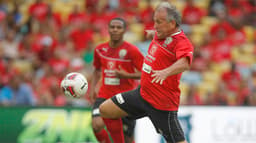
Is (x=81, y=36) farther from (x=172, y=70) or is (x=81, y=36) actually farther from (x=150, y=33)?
(x=172, y=70)

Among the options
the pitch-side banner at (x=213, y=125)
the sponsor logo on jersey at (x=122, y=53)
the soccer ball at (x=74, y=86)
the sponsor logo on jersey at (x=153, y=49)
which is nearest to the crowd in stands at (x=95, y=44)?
the pitch-side banner at (x=213, y=125)

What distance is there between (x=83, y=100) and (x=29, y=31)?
3.10 meters

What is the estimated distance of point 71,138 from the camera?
479 inches

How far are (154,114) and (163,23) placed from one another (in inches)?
49.8

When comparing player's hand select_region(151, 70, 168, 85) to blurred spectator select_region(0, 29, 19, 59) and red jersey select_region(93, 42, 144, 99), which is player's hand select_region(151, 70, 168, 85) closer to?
red jersey select_region(93, 42, 144, 99)

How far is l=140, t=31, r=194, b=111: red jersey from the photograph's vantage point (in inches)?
291

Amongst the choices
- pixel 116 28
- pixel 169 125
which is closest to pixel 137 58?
pixel 116 28

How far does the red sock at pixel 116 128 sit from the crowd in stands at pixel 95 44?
4849 millimetres

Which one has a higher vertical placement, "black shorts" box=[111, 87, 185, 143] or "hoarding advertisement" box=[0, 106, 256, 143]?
"black shorts" box=[111, 87, 185, 143]

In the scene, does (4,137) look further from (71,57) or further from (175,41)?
(175,41)

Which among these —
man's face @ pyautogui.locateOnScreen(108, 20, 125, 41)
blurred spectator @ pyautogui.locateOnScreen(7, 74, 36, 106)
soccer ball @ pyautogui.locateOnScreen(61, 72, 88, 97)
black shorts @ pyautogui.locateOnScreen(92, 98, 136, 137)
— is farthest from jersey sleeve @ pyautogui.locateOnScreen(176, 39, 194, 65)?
blurred spectator @ pyautogui.locateOnScreen(7, 74, 36, 106)

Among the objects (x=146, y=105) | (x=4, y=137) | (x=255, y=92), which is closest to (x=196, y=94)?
(x=255, y=92)

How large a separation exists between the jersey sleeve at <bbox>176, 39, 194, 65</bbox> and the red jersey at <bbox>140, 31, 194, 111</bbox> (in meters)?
0.07

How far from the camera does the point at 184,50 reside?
279 inches
